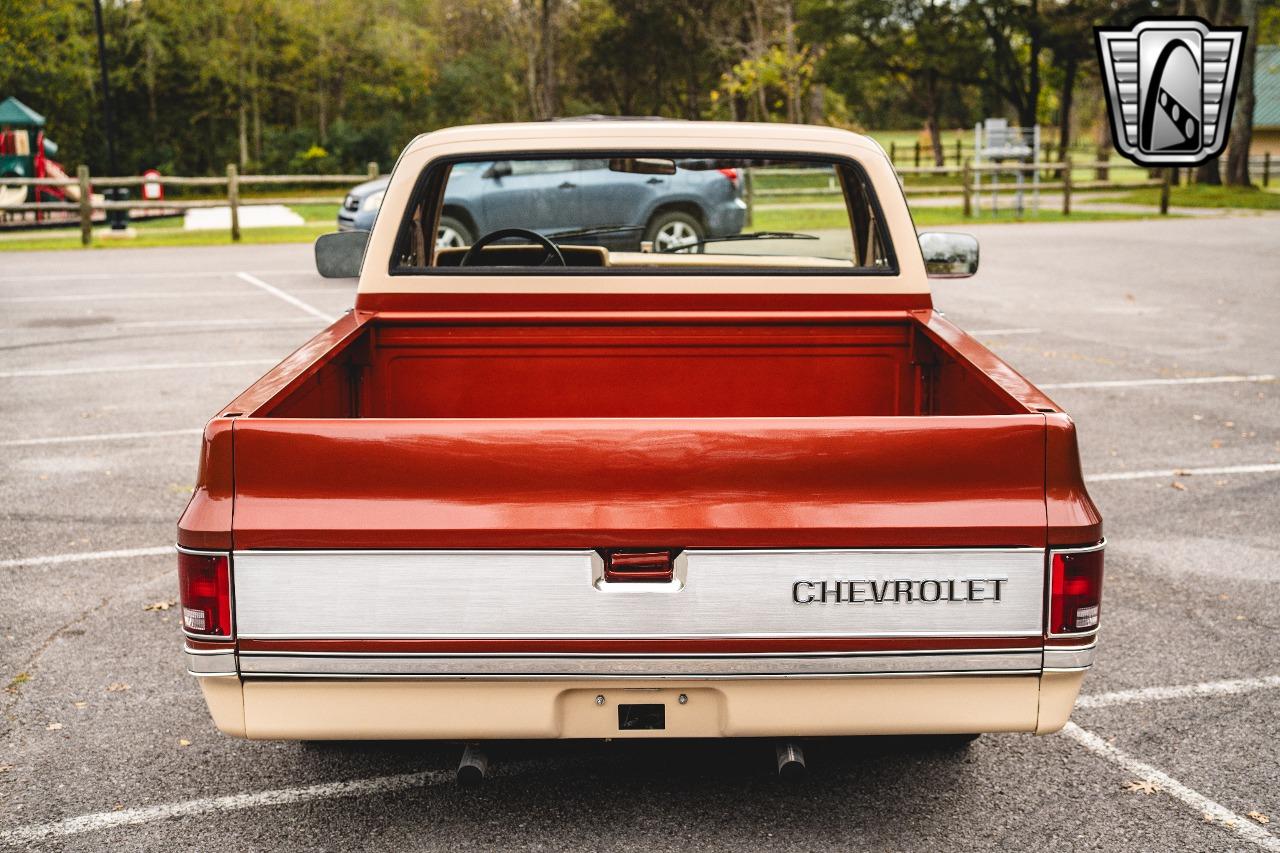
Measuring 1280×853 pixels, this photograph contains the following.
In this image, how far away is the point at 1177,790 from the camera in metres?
3.64

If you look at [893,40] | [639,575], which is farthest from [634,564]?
[893,40]

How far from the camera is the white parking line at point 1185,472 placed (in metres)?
7.06

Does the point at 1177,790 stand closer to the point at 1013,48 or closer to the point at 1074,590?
the point at 1074,590

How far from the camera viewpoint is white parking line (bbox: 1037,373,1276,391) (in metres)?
9.62

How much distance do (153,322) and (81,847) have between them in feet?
34.9

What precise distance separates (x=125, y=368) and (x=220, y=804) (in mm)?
7789

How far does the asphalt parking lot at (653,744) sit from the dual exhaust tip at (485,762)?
0.26 metres

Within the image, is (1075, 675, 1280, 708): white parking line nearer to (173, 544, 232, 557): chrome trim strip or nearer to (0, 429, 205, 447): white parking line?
(173, 544, 232, 557): chrome trim strip

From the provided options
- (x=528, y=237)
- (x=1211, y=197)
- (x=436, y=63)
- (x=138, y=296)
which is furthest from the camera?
(x=436, y=63)

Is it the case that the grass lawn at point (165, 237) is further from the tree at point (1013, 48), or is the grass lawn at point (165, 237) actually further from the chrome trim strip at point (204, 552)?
the tree at point (1013, 48)

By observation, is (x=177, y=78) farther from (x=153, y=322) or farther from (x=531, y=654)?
(x=531, y=654)

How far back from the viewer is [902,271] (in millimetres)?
4355

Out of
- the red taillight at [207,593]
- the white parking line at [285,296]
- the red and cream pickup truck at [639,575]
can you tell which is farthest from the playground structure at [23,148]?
the red and cream pickup truck at [639,575]

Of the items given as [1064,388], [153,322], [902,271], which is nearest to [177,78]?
[153,322]
